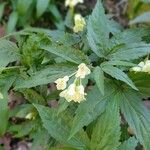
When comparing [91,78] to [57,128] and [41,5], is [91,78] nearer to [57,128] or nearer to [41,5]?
[57,128]

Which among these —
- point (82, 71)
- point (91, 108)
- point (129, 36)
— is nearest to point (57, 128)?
point (91, 108)

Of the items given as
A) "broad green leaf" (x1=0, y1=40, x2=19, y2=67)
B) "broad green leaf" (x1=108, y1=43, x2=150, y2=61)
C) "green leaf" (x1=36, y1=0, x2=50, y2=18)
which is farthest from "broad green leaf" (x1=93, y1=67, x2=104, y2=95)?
"green leaf" (x1=36, y1=0, x2=50, y2=18)

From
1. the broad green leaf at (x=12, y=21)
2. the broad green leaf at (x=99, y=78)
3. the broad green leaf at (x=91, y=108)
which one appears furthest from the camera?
the broad green leaf at (x=12, y=21)

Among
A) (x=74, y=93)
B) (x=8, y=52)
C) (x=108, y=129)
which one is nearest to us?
(x=74, y=93)

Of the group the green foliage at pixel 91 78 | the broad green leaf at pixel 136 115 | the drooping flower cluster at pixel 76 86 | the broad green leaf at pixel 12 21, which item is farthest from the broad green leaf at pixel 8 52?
the broad green leaf at pixel 12 21

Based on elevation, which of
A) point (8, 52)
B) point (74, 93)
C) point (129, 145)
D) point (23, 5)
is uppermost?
point (23, 5)

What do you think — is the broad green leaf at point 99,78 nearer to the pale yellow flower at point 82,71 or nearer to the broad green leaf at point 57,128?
the pale yellow flower at point 82,71

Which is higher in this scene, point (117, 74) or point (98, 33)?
point (98, 33)
